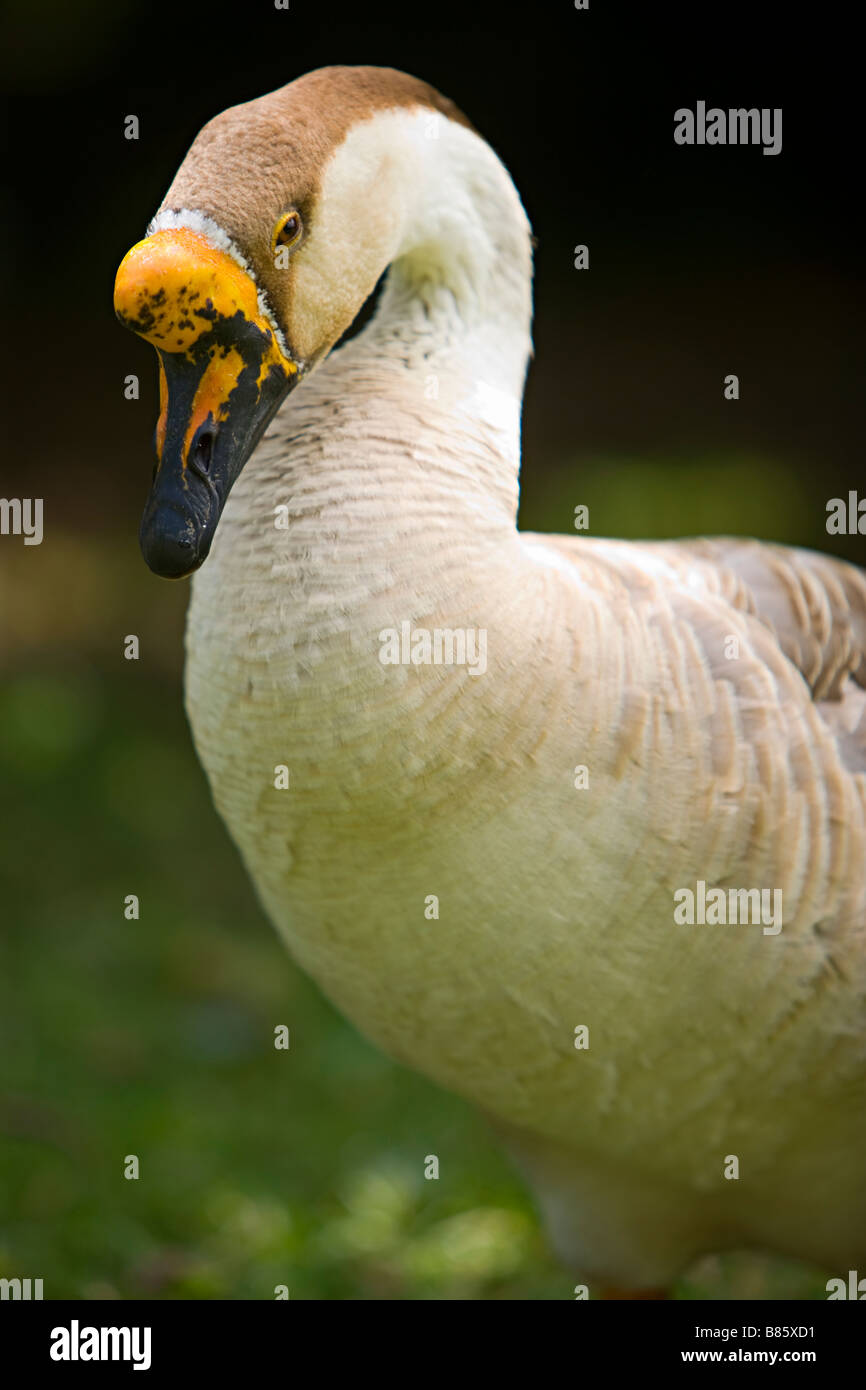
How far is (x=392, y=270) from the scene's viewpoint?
7.95 feet

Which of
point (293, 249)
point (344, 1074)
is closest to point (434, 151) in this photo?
point (293, 249)

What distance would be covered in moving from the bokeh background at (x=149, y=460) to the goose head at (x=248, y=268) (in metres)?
2.40

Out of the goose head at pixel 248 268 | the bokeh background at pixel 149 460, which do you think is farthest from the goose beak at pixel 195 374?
the bokeh background at pixel 149 460

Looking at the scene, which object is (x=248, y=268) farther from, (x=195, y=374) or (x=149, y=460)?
(x=149, y=460)

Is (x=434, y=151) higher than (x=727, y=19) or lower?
lower

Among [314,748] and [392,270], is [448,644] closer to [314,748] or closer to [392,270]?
[314,748]

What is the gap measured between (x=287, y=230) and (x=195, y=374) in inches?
10.0

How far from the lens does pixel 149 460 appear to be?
7.61m

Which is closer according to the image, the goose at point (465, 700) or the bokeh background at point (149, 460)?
the goose at point (465, 700)

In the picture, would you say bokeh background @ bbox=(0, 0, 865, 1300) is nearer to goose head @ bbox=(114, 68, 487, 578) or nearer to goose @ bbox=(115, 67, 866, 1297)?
goose @ bbox=(115, 67, 866, 1297)

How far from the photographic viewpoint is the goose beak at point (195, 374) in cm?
184

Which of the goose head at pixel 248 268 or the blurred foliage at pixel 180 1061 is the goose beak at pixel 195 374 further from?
the blurred foliage at pixel 180 1061

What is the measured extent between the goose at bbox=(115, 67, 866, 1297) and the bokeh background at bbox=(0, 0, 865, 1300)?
1.50 meters

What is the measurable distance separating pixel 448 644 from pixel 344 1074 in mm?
2830
